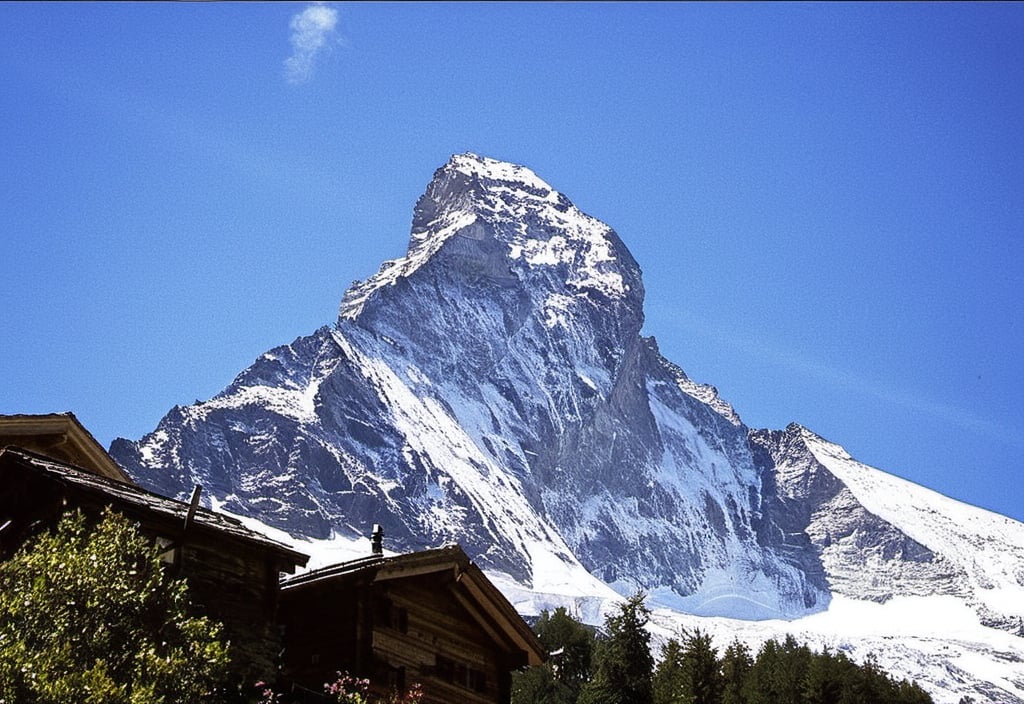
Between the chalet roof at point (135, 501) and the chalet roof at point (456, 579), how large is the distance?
1545mm

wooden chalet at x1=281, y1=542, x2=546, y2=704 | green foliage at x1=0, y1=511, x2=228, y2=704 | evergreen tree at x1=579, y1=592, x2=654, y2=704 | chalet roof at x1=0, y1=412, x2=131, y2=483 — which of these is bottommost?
green foliage at x1=0, y1=511, x2=228, y2=704

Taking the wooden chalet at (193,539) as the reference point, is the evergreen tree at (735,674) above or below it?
above

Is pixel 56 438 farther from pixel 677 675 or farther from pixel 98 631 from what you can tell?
pixel 677 675

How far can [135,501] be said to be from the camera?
26.5 m

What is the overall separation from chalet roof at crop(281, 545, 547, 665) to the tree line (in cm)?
3602

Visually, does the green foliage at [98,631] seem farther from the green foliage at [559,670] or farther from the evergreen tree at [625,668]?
the green foliage at [559,670]

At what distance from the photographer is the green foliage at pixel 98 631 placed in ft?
66.7

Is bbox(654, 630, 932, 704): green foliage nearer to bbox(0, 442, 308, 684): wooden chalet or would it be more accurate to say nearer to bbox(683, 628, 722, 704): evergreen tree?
bbox(683, 628, 722, 704): evergreen tree

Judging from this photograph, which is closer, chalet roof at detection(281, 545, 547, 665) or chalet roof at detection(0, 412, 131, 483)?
chalet roof at detection(0, 412, 131, 483)

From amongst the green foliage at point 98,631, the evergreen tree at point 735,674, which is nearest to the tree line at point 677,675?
the evergreen tree at point 735,674

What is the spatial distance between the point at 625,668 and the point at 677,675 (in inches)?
259

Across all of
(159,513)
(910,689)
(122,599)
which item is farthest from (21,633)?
(910,689)

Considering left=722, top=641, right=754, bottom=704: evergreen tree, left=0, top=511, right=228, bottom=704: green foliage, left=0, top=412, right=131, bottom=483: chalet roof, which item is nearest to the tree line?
left=722, top=641, right=754, bottom=704: evergreen tree

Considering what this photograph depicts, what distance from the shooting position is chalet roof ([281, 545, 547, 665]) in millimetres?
30609
